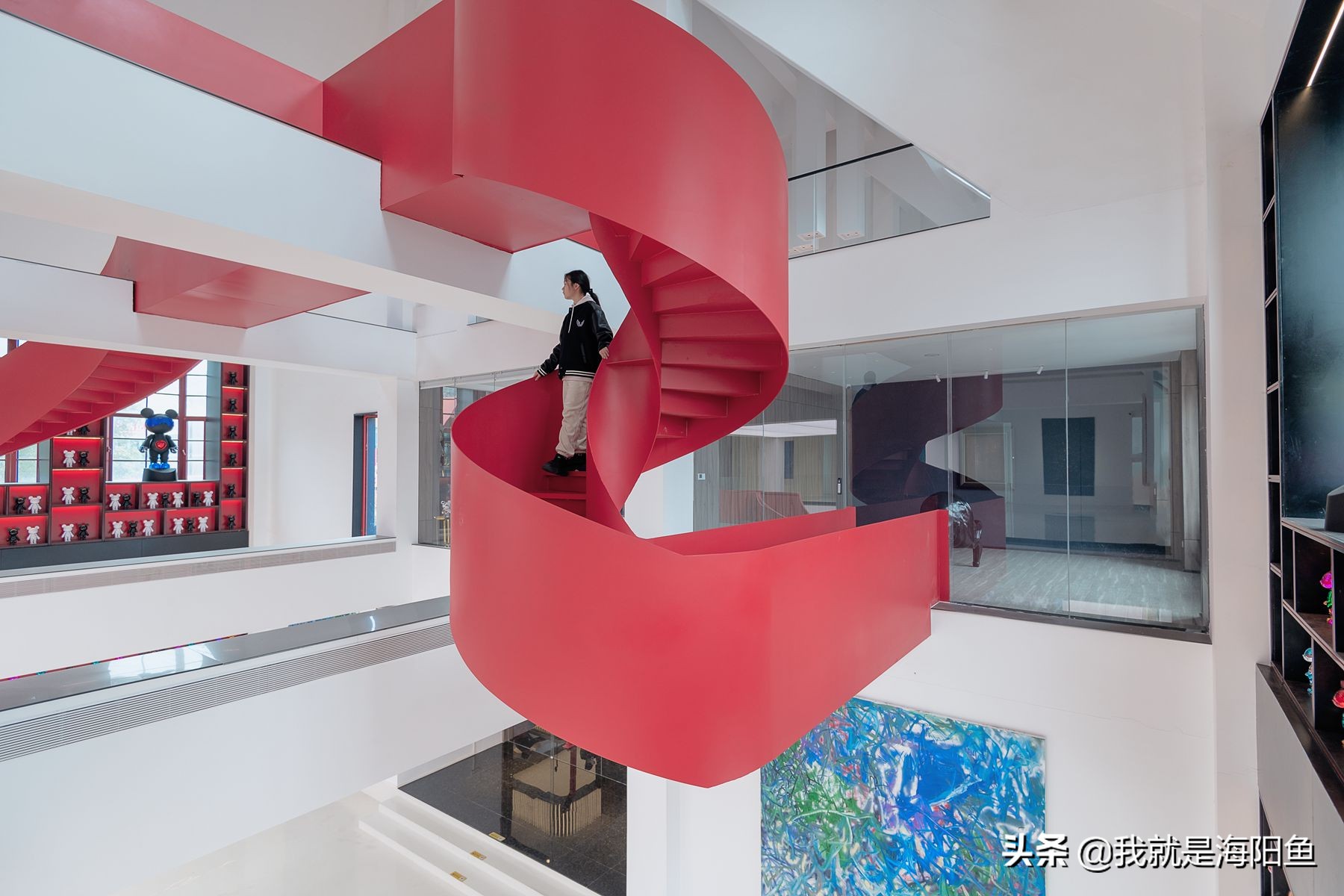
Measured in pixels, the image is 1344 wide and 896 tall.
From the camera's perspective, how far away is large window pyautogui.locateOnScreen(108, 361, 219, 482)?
9.94 metres

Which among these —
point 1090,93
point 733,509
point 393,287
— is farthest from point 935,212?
point 393,287

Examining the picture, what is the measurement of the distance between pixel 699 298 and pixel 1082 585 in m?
3.28

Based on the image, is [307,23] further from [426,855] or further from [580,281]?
[426,855]

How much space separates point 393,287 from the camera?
4.09 metres

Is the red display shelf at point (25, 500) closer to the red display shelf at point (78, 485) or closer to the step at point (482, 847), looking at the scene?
the red display shelf at point (78, 485)

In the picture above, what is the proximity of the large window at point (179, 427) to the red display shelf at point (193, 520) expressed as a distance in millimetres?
568

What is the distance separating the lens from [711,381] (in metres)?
4.09

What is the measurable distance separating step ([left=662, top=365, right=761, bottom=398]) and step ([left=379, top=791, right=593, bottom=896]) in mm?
5640

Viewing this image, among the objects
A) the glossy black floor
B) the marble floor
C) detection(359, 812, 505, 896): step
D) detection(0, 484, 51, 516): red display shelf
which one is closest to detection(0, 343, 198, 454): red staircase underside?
detection(0, 484, 51, 516): red display shelf

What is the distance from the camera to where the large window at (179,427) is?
9.94m

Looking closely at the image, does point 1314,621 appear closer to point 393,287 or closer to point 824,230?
point 824,230

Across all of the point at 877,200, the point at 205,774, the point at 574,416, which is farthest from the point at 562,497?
the point at 877,200

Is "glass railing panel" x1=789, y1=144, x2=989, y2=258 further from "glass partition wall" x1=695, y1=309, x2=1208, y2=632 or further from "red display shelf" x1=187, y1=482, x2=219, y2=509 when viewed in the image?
"red display shelf" x1=187, y1=482, x2=219, y2=509

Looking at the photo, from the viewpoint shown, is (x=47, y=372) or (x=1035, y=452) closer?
(x=1035, y=452)
